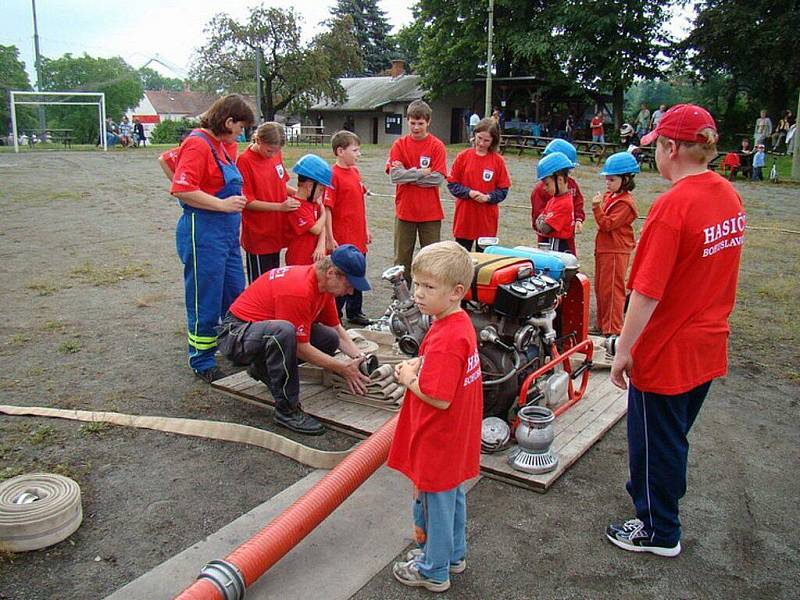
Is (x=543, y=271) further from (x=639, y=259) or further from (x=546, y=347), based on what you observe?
(x=639, y=259)

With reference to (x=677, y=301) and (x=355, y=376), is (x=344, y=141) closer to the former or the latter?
(x=355, y=376)

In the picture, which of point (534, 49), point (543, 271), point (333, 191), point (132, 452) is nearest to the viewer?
point (132, 452)

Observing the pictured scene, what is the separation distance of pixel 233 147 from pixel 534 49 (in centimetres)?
3109

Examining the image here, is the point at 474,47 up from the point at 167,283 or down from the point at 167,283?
up

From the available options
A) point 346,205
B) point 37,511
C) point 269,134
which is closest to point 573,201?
point 346,205

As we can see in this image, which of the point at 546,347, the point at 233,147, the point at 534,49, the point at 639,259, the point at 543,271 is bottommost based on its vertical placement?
the point at 546,347

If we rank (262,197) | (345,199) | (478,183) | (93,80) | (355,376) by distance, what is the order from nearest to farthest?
(355,376) → (262,197) → (345,199) → (478,183) → (93,80)

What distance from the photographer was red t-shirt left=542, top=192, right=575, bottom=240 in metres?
5.76

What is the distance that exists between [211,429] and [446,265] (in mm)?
2291

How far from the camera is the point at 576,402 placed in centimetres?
467

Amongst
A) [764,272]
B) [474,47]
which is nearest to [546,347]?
[764,272]

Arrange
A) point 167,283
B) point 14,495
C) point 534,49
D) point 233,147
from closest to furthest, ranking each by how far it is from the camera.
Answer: point 14,495 < point 233,147 < point 167,283 < point 534,49

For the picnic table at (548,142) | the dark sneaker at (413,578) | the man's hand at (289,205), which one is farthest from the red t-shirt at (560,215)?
the picnic table at (548,142)

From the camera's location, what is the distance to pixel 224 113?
4730mm
